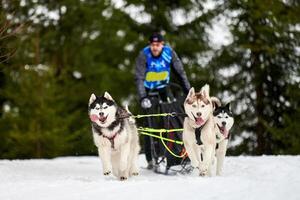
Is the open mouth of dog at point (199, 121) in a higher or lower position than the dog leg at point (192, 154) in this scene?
higher

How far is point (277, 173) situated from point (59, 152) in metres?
10.3

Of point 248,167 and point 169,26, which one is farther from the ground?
point 169,26

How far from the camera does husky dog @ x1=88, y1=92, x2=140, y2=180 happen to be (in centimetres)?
635

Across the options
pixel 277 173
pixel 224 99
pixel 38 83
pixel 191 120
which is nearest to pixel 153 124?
pixel 191 120

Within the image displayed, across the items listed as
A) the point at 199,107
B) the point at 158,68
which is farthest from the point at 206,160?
the point at 158,68

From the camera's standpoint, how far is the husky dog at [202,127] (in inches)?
252

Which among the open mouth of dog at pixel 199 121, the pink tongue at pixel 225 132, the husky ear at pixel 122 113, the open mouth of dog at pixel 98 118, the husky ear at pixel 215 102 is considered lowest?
the pink tongue at pixel 225 132

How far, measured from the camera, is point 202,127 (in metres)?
6.44

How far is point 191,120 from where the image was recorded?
21.4 ft

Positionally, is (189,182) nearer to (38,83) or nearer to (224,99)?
(224,99)

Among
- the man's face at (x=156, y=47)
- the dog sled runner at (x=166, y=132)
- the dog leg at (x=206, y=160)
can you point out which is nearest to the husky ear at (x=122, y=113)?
the dog sled runner at (x=166, y=132)

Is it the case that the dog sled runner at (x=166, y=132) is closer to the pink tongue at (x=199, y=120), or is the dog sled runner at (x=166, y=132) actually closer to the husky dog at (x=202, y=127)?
the husky dog at (x=202, y=127)

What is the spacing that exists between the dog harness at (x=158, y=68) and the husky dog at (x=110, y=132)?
1374mm

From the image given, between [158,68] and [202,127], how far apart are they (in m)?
1.78
